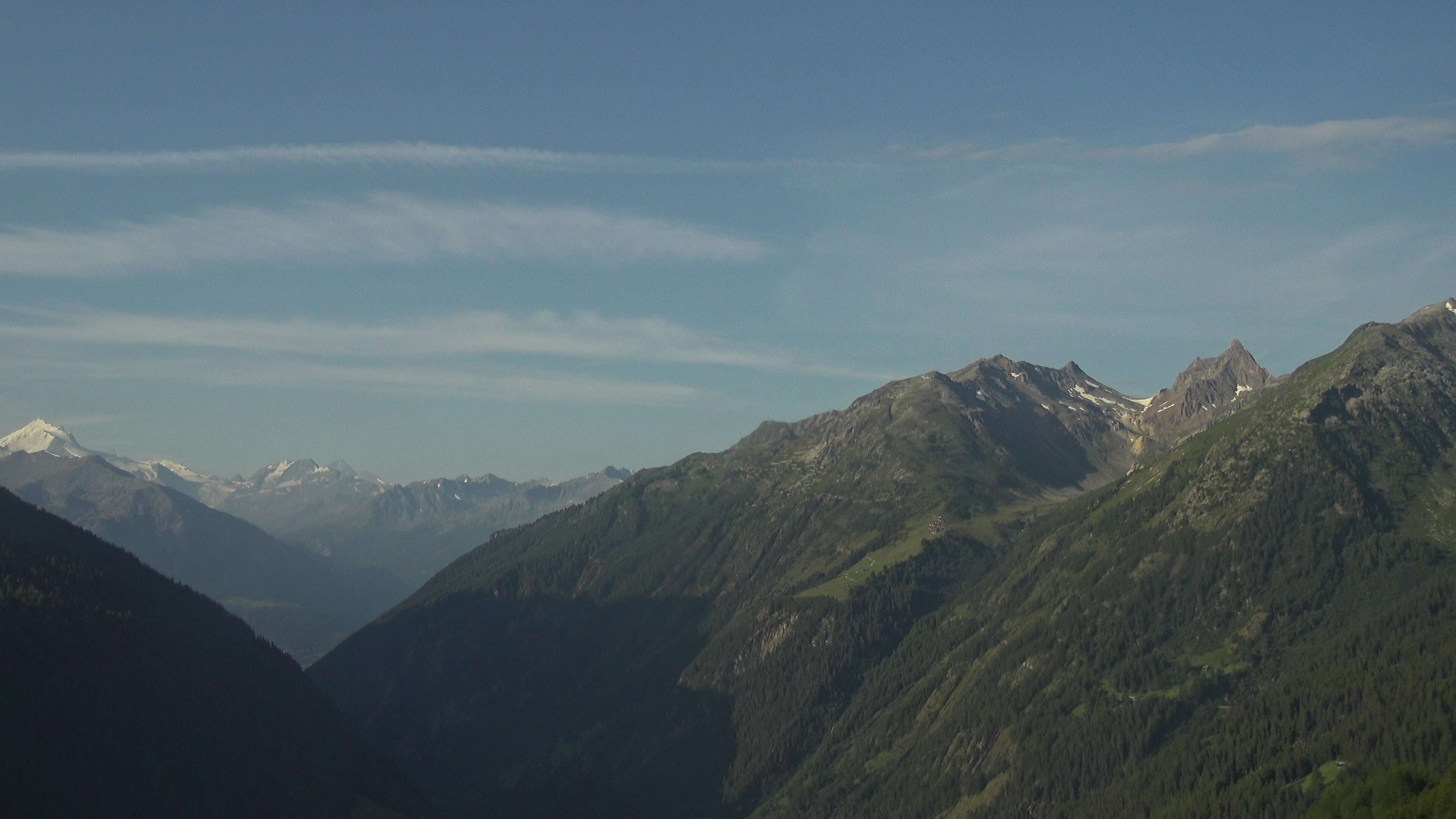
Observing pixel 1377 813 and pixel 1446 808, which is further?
pixel 1377 813
